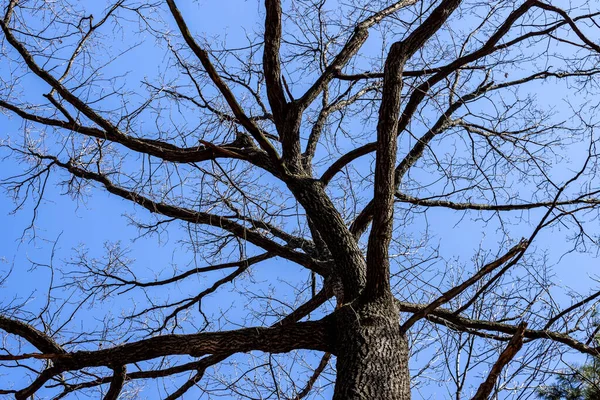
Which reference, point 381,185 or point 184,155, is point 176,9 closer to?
point 184,155

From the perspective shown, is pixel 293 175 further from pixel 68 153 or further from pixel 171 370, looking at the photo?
pixel 68 153

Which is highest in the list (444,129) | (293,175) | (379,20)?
(379,20)

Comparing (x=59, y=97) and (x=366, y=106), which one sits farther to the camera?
(x=366, y=106)

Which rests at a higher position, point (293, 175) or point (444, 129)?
point (444, 129)

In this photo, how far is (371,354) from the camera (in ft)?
10.5

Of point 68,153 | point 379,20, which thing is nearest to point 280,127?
point 379,20

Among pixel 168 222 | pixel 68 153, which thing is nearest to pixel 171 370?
pixel 168 222

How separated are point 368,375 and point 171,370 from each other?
4.62ft

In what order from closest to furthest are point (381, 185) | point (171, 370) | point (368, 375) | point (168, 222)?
point (368, 375) → point (381, 185) → point (171, 370) → point (168, 222)

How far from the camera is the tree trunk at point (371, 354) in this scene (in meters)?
3.06


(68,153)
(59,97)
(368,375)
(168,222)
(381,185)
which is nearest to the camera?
(368,375)

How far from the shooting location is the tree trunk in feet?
10.0

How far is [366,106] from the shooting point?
5344mm

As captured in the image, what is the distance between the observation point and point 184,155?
4.04m
